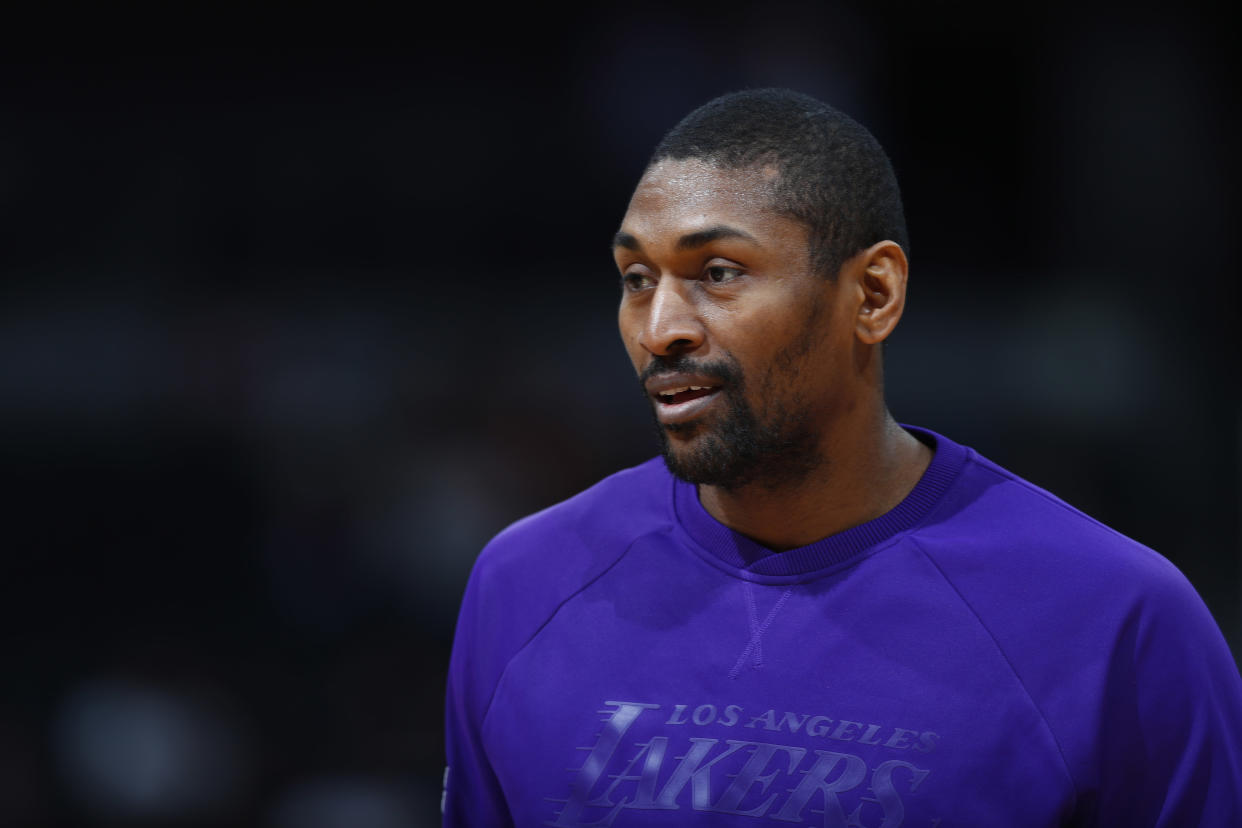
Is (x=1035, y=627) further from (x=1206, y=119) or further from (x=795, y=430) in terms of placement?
(x=1206, y=119)

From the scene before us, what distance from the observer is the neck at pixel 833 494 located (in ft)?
5.08

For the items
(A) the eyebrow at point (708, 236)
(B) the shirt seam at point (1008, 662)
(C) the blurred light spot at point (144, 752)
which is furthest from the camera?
(C) the blurred light spot at point (144, 752)

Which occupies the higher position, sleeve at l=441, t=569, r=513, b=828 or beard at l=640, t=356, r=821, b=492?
beard at l=640, t=356, r=821, b=492

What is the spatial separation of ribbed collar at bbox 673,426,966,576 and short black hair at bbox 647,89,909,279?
11.7 inches

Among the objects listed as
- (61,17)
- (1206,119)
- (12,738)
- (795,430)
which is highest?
(61,17)

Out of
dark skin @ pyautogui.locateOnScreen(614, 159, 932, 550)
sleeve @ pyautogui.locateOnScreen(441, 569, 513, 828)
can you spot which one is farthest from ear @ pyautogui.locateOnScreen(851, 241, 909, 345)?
sleeve @ pyautogui.locateOnScreen(441, 569, 513, 828)

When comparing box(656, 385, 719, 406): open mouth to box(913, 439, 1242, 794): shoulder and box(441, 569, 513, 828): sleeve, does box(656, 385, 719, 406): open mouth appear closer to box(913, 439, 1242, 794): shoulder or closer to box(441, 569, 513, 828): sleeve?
box(913, 439, 1242, 794): shoulder

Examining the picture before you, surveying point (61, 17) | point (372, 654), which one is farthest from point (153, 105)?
point (372, 654)

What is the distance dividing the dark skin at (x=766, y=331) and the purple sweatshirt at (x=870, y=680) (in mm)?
51

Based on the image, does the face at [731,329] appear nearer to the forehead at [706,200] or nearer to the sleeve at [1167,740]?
the forehead at [706,200]

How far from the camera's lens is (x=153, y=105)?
3623mm

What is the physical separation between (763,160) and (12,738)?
2.94m

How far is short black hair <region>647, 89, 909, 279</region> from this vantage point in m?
1.47

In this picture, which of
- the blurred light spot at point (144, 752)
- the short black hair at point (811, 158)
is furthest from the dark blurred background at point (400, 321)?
the short black hair at point (811, 158)
